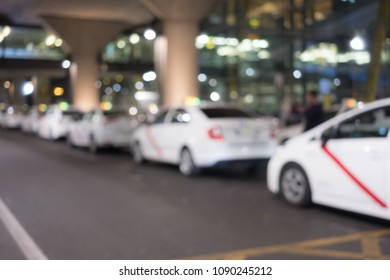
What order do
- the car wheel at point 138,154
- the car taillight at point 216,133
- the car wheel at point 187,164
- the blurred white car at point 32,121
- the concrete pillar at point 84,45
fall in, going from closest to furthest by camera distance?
the car taillight at point 216,133, the car wheel at point 187,164, the car wheel at point 138,154, the blurred white car at point 32,121, the concrete pillar at point 84,45

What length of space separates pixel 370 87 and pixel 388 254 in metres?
10.1

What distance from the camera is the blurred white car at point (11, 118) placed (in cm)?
3322

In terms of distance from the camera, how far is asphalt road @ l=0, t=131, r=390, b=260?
5.37m

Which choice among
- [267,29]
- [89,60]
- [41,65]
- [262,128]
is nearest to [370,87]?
[262,128]

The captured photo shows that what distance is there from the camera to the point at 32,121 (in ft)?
91.1

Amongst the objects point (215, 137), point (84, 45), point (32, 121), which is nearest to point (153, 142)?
point (215, 137)

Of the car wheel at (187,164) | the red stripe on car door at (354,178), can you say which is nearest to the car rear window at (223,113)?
the car wheel at (187,164)

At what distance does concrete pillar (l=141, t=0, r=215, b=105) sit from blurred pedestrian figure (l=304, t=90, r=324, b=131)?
382 inches

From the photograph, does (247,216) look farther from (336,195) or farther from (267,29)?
(267,29)

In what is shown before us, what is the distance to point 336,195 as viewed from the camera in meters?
6.71

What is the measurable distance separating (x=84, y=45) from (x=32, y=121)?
701 centimetres

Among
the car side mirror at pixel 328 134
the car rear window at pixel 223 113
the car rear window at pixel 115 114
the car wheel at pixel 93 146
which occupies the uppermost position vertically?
the car rear window at pixel 223 113

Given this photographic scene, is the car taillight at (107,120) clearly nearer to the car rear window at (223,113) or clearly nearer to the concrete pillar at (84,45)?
the car rear window at (223,113)

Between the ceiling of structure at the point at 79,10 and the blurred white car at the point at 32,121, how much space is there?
18.4ft
